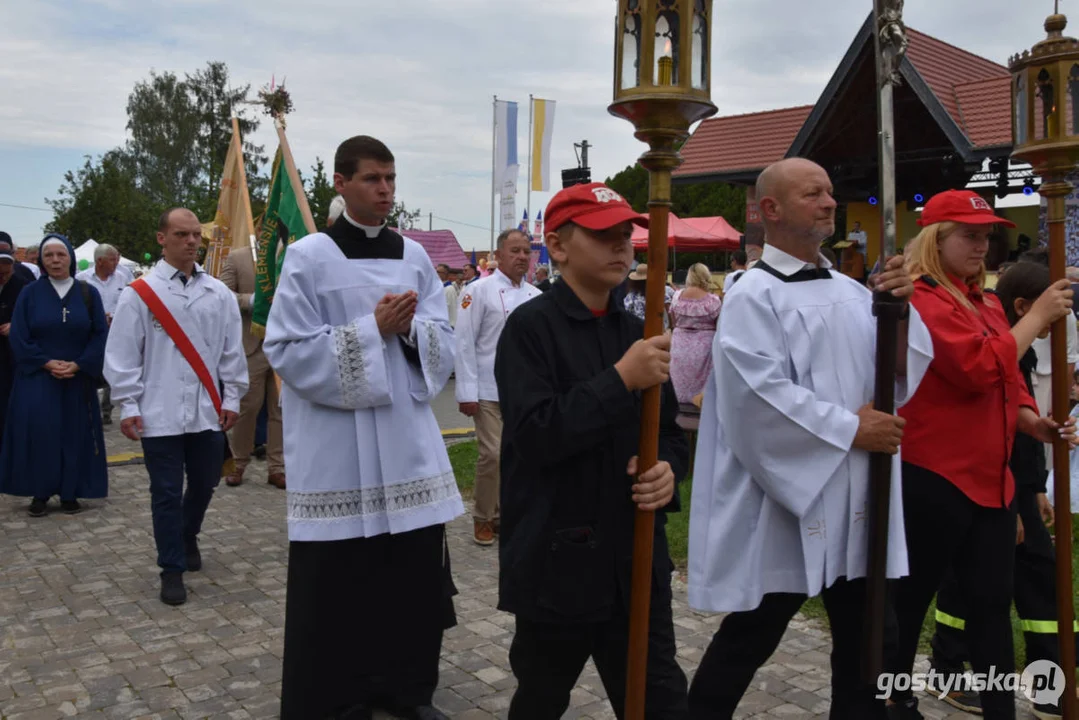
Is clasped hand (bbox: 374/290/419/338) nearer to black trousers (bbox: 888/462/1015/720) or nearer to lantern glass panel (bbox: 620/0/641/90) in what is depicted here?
lantern glass panel (bbox: 620/0/641/90)

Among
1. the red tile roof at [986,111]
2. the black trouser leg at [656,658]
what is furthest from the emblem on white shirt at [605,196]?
the red tile roof at [986,111]

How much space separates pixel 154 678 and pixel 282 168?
358cm

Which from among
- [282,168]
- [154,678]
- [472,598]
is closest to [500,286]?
[282,168]

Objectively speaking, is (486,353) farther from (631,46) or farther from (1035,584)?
(631,46)

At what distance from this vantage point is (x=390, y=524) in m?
3.84

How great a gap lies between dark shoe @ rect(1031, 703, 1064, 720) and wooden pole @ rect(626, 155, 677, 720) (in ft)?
7.36

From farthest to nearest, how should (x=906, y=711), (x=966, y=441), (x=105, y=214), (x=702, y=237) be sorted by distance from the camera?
(x=105, y=214), (x=702, y=237), (x=906, y=711), (x=966, y=441)

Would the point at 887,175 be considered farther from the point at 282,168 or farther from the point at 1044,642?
Result: the point at 282,168

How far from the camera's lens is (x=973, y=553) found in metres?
3.57

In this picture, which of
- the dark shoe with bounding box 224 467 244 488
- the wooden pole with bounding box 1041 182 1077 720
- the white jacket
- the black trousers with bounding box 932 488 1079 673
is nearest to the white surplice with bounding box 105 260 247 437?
the white jacket

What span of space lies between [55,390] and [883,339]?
22.1 feet

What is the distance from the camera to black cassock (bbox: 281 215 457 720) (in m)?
3.85

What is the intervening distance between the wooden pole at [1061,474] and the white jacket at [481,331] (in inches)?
140

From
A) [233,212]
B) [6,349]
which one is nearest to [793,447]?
[233,212]
